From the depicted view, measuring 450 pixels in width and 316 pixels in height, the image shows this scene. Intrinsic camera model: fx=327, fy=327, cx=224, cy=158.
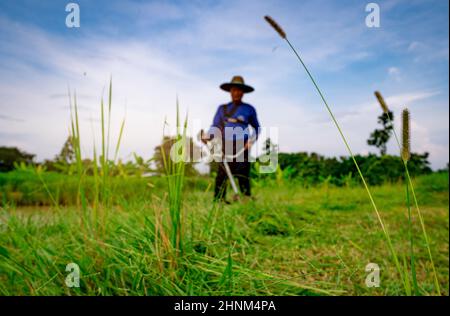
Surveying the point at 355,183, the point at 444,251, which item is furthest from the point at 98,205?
the point at 355,183

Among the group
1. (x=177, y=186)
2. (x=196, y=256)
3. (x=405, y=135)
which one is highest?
(x=405, y=135)

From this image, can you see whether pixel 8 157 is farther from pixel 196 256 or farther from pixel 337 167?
pixel 337 167

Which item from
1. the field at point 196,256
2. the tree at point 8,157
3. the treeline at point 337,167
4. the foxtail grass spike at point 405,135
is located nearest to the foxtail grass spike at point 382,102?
the foxtail grass spike at point 405,135

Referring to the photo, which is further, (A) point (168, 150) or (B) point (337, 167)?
(B) point (337, 167)

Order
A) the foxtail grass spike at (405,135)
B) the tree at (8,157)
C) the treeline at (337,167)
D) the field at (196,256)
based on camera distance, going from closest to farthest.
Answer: the foxtail grass spike at (405,135) < the field at (196,256) < the tree at (8,157) < the treeline at (337,167)

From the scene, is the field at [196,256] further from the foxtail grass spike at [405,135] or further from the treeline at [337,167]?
the treeline at [337,167]

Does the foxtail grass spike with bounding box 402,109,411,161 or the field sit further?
the field

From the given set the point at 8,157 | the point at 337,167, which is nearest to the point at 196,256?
the point at 8,157

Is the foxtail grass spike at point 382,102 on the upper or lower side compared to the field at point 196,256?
upper

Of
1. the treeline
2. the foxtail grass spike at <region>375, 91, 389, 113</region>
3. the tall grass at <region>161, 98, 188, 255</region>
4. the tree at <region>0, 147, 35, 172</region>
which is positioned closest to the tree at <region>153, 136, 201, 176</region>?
the tall grass at <region>161, 98, 188, 255</region>

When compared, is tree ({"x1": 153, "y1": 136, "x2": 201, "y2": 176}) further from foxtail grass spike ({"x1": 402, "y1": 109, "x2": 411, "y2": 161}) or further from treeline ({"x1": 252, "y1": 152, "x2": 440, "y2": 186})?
treeline ({"x1": 252, "y1": 152, "x2": 440, "y2": 186})
